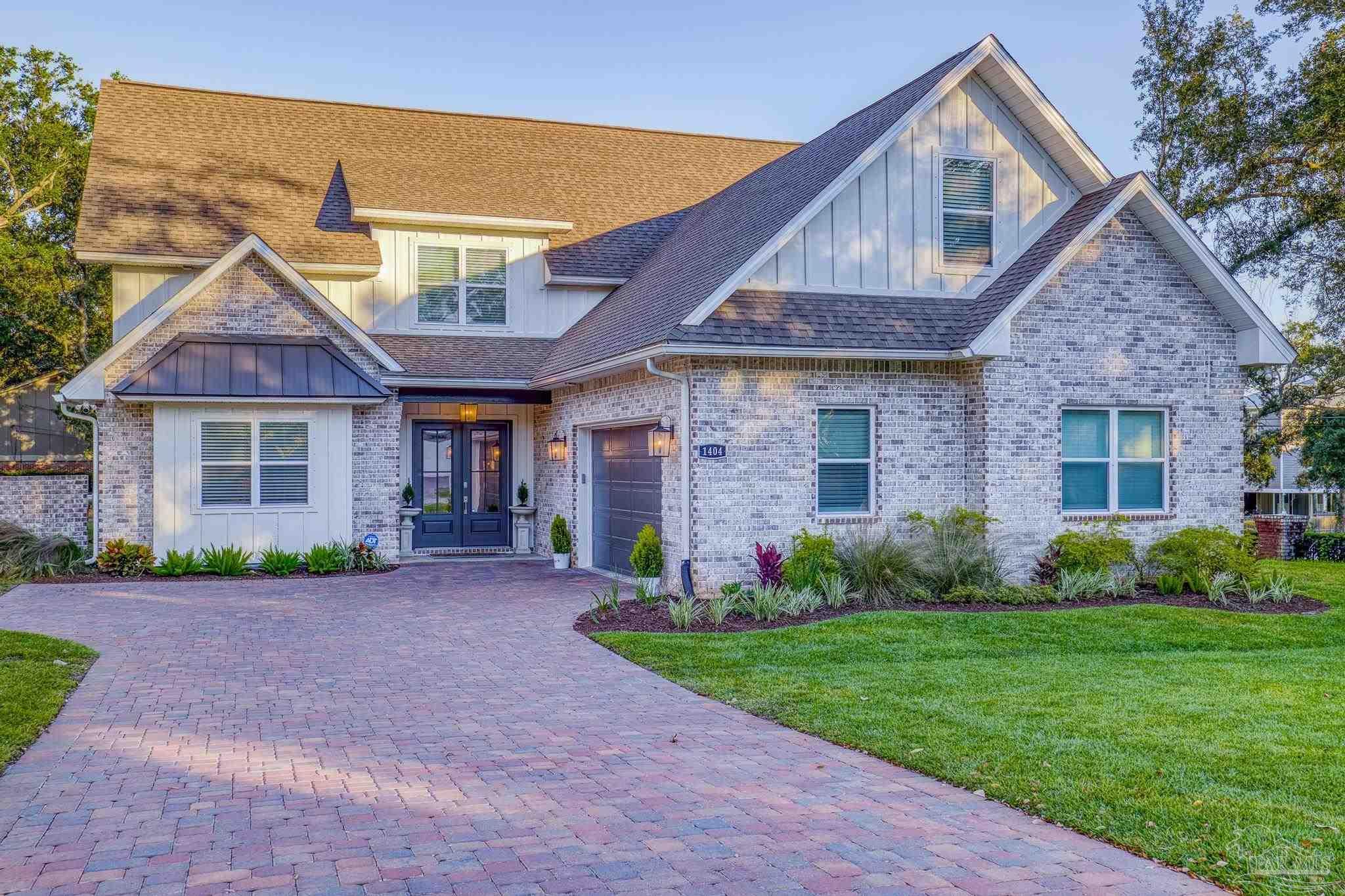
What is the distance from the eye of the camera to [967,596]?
13469 mm

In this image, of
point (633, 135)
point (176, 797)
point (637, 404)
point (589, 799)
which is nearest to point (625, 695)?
point (589, 799)

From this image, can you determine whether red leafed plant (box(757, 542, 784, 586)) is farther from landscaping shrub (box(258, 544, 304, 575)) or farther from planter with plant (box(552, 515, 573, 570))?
landscaping shrub (box(258, 544, 304, 575))

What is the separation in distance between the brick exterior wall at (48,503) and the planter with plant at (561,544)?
787 cm


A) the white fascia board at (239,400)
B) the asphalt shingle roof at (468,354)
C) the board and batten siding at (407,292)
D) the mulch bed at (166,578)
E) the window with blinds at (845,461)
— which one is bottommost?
the mulch bed at (166,578)

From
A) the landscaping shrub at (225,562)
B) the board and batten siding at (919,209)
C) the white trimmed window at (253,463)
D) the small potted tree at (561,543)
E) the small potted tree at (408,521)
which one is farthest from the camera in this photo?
the small potted tree at (408,521)

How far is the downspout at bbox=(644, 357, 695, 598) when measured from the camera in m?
13.8

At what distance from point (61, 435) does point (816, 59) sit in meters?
19.8

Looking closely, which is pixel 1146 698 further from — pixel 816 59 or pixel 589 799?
pixel 816 59

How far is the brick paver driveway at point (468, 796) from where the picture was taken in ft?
16.1

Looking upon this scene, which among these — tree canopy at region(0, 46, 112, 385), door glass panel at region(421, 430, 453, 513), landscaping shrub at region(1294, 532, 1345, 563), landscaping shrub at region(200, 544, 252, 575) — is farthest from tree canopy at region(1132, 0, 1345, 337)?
tree canopy at region(0, 46, 112, 385)

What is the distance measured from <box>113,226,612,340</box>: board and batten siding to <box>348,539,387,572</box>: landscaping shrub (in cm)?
414

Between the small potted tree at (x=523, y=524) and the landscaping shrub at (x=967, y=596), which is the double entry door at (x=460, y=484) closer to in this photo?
the small potted tree at (x=523, y=524)

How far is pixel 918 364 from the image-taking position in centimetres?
1488

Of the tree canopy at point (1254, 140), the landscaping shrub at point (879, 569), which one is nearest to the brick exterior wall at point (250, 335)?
the landscaping shrub at point (879, 569)
